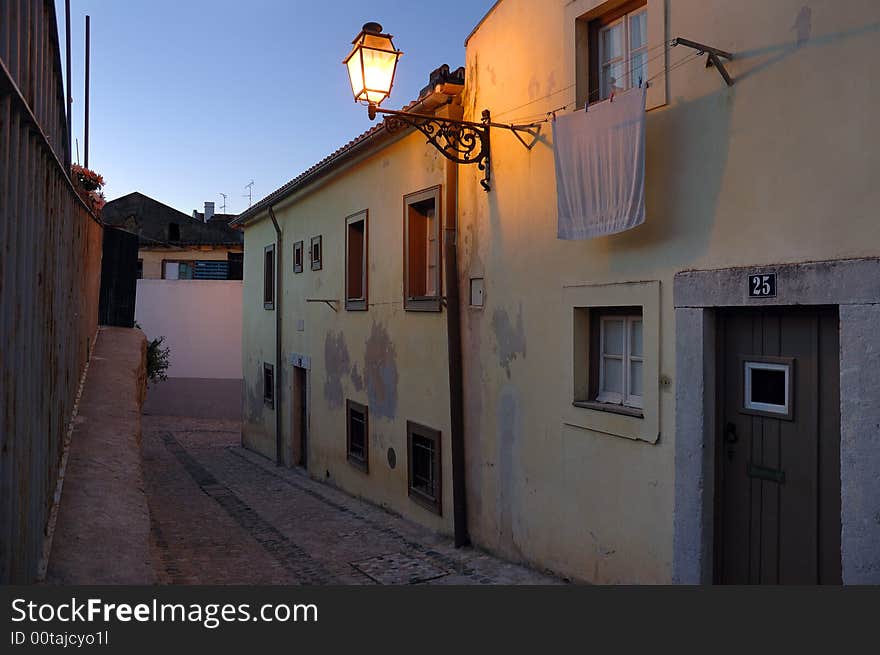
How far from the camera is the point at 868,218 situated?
4.14 meters

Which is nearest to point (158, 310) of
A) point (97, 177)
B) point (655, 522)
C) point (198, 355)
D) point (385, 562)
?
point (198, 355)

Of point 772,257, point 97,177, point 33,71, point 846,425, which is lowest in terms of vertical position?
point 846,425

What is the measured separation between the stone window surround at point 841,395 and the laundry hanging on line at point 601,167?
745 millimetres

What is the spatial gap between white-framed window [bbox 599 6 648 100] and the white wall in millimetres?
20292

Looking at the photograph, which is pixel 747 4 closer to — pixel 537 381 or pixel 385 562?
pixel 537 381

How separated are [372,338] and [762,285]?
7.24 metres

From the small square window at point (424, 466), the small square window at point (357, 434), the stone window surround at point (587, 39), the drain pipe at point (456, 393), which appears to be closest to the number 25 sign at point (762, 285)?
the stone window surround at point (587, 39)

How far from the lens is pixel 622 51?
6090 mm

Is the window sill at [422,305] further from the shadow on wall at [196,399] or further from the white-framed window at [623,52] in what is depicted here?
the shadow on wall at [196,399]

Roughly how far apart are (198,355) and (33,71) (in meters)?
22.0

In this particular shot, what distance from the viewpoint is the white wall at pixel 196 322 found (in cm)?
2458

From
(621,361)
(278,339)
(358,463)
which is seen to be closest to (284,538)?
(358,463)

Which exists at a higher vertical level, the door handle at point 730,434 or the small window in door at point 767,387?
the small window in door at point 767,387

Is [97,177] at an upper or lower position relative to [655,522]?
upper
